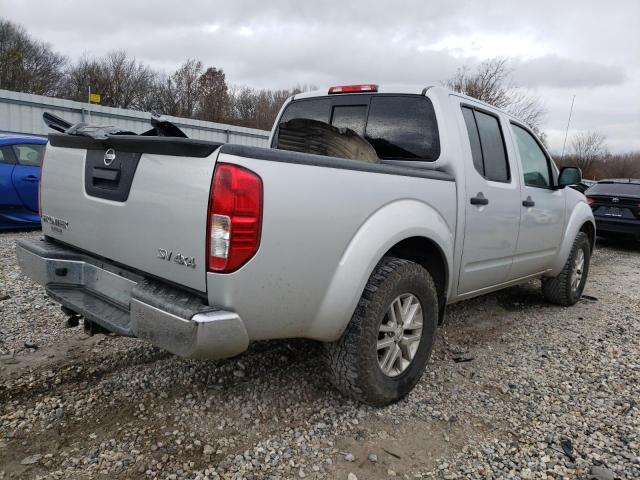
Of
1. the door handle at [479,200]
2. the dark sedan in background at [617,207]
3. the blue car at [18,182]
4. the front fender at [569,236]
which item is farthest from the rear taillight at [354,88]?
the dark sedan in background at [617,207]

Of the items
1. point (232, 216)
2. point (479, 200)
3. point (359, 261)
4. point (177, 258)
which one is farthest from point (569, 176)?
point (177, 258)

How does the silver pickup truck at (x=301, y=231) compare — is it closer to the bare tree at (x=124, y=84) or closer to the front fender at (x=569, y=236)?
the front fender at (x=569, y=236)

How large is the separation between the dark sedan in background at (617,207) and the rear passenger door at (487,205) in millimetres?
7606

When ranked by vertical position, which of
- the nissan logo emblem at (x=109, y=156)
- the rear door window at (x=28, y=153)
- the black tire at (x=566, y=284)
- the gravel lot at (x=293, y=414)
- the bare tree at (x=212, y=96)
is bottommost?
the gravel lot at (x=293, y=414)

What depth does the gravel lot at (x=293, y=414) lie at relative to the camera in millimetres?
2172

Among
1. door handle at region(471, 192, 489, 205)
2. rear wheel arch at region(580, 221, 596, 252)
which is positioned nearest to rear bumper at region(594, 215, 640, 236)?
rear wheel arch at region(580, 221, 596, 252)

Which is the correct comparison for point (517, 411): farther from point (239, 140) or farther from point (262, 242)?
point (239, 140)

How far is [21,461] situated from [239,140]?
1582 cm

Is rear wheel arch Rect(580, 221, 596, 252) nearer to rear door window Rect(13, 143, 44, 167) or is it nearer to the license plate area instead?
the license plate area

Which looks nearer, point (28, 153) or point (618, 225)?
point (28, 153)

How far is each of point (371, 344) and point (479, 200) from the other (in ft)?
4.58

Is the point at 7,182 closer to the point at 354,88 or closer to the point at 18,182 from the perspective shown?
the point at 18,182

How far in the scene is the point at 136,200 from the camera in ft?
7.06

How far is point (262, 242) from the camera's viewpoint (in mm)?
1930
